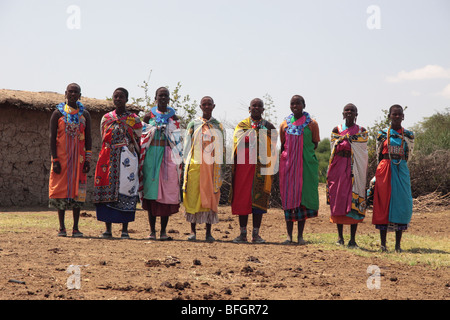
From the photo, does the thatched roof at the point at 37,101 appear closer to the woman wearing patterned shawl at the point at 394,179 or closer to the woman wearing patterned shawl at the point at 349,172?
the woman wearing patterned shawl at the point at 349,172

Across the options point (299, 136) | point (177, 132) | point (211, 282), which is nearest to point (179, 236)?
point (177, 132)

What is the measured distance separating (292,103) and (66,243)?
143 inches

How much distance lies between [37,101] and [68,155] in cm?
520

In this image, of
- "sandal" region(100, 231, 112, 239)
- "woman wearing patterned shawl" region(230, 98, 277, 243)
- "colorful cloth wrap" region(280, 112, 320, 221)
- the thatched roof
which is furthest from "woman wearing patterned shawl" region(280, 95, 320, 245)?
the thatched roof

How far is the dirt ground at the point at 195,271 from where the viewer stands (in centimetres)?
496

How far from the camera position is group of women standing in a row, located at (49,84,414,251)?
7.90m

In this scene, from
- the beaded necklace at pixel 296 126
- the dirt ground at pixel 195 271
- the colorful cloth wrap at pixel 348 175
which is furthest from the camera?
the beaded necklace at pixel 296 126

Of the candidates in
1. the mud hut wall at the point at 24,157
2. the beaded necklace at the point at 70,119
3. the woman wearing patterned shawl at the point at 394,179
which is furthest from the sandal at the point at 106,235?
the mud hut wall at the point at 24,157

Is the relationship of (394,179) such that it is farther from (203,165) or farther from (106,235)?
(106,235)

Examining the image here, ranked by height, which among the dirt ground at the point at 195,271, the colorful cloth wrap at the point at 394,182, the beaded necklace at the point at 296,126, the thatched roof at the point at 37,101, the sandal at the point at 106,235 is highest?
the thatched roof at the point at 37,101

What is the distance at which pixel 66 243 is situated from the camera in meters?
7.45

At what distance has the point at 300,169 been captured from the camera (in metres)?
8.01

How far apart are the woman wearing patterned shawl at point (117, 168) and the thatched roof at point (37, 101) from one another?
17.0 ft

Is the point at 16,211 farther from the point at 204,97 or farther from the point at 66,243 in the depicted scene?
the point at 204,97
